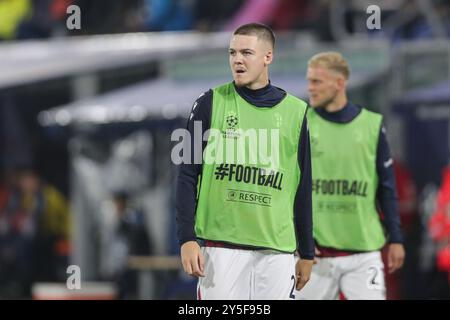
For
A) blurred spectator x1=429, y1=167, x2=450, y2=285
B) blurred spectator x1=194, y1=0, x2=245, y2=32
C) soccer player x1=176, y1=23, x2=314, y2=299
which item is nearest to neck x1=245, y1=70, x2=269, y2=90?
soccer player x1=176, y1=23, x2=314, y2=299

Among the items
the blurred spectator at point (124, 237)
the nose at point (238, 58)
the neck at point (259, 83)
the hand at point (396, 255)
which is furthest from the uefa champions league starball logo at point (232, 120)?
the blurred spectator at point (124, 237)

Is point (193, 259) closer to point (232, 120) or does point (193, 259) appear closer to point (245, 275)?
point (245, 275)

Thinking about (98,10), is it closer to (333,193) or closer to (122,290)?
(122,290)

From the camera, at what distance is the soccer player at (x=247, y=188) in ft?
24.0

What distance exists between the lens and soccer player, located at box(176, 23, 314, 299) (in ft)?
24.0

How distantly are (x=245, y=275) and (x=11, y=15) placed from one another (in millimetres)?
12240

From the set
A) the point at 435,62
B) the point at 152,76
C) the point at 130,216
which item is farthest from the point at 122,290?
the point at 435,62

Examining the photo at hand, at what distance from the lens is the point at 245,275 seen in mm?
7324

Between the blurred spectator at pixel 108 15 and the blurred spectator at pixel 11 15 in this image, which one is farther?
the blurred spectator at pixel 11 15

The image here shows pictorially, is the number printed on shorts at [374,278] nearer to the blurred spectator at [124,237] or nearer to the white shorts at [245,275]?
the white shorts at [245,275]

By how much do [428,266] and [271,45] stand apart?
6.47 meters

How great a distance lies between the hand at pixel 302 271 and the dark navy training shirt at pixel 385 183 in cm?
152

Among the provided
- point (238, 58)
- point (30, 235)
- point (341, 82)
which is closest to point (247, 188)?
point (238, 58)

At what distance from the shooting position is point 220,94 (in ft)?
24.4
